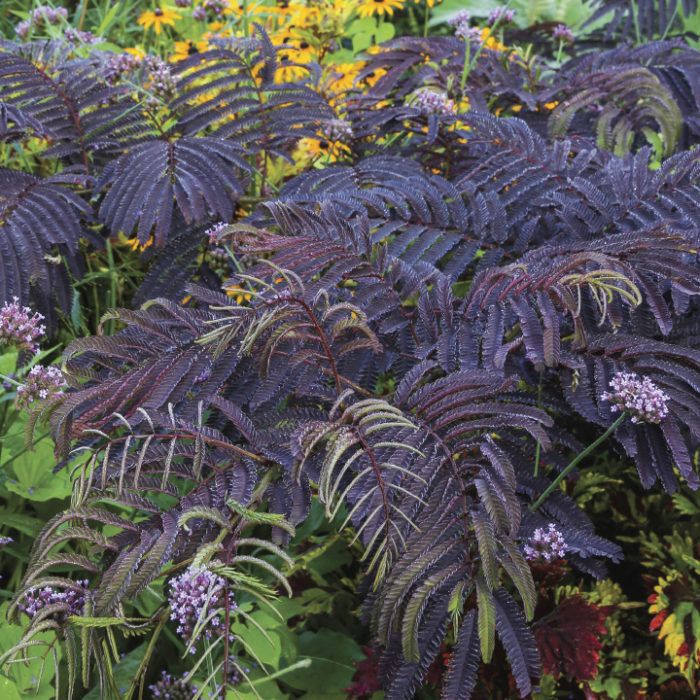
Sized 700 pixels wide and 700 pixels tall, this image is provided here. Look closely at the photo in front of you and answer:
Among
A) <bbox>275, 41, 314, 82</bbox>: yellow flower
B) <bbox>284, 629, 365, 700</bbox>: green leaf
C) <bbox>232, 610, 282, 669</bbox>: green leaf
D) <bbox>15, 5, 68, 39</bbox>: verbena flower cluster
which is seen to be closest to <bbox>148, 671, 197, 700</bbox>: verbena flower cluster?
<bbox>232, 610, 282, 669</bbox>: green leaf

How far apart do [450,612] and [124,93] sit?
1.19m

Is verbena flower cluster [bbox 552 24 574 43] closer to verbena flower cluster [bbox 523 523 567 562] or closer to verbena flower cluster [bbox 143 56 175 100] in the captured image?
verbena flower cluster [bbox 143 56 175 100]

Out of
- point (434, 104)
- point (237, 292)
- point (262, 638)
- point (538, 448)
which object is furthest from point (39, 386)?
point (434, 104)

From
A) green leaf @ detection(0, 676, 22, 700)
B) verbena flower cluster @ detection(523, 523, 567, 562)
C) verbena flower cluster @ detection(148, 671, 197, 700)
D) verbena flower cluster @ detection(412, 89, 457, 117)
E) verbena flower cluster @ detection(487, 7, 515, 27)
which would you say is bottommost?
green leaf @ detection(0, 676, 22, 700)

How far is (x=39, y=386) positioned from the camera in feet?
3.70

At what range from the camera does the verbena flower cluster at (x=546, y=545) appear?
1047 millimetres

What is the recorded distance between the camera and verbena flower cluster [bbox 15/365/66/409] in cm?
111

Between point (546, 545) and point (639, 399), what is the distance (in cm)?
21

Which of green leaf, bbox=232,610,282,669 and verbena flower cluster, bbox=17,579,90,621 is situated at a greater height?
verbena flower cluster, bbox=17,579,90,621

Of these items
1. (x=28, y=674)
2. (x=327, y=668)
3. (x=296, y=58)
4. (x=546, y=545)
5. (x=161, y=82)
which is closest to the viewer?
(x=546, y=545)

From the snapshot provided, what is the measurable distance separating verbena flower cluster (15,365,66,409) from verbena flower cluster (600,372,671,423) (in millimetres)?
674

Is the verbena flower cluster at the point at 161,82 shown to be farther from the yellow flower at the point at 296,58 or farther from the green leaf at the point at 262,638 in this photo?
the green leaf at the point at 262,638

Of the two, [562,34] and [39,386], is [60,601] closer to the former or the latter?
[39,386]

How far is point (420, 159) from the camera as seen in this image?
189 centimetres
